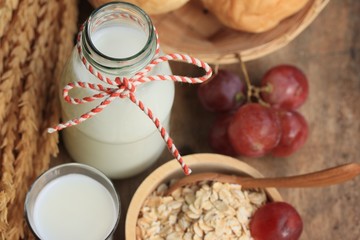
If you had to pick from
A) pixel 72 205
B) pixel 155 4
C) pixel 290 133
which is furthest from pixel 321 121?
pixel 72 205

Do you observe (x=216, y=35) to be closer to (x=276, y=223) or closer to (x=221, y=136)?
(x=221, y=136)

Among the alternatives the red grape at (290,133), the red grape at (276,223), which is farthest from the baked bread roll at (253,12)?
the red grape at (276,223)

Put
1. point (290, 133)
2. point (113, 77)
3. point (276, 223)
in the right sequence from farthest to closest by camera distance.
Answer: point (290, 133) < point (276, 223) < point (113, 77)

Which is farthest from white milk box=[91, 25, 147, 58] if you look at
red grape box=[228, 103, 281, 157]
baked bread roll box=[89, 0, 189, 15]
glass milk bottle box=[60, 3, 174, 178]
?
red grape box=[228, 103, 281, 157]

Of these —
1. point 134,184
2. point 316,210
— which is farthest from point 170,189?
point 316,210

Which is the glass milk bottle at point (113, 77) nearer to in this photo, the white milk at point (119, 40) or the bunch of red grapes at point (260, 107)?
the white milk at point (119, 40)

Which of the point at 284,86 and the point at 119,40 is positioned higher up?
the point at 119,40
